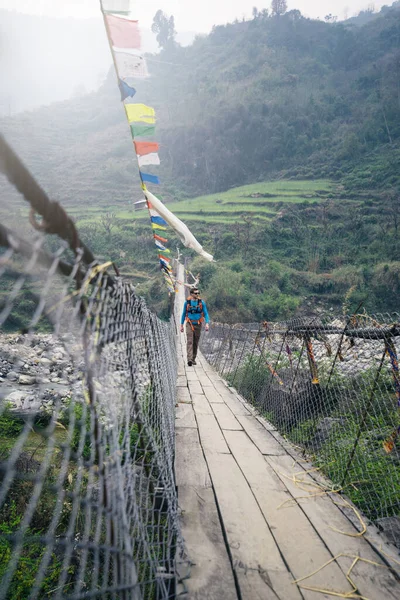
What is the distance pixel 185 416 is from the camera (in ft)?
11.1

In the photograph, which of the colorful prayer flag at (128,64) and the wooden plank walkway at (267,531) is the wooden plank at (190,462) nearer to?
the wooden plank walkway at (267,531)

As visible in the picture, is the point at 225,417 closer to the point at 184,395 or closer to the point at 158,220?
the point at 184,395

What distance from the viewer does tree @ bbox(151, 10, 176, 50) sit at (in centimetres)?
8225

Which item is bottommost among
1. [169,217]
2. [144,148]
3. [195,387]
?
[195,387]

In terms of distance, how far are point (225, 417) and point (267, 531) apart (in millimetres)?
1725

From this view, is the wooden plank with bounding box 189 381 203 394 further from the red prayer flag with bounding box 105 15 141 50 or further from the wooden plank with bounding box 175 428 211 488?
the red prayer flag with bounding box 105 15 141 50

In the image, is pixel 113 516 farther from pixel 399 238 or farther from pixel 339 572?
pixel 399 238

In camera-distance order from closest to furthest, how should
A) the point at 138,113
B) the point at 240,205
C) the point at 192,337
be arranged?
1. the point at 138,113
2. the point at 192,337
3. the point at 240,205

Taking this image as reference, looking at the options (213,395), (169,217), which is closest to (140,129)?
(169,217)

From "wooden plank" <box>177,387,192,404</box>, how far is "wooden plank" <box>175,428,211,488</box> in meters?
0.91

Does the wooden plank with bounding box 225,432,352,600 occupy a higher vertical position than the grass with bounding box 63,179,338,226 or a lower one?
lower

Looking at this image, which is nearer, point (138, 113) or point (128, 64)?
point (128, 64)

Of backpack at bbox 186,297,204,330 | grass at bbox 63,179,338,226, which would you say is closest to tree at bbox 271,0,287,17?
grass at bbox 63,179,338,226

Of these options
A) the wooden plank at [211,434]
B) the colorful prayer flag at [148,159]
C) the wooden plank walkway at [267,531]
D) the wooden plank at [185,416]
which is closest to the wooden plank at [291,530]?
the wooden plank walkway at [267,531]
